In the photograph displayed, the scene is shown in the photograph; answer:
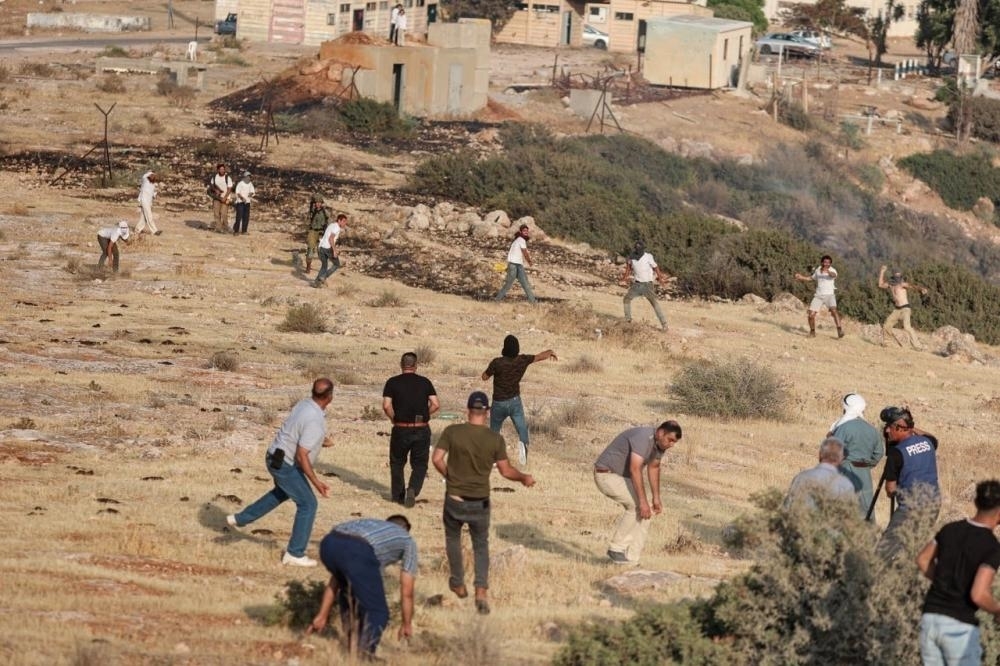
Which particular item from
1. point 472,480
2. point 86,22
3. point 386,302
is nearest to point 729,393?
point 386,302

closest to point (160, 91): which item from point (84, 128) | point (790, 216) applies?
point (84, 128)

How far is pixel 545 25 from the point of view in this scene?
8244 cm

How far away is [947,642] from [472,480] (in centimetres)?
380

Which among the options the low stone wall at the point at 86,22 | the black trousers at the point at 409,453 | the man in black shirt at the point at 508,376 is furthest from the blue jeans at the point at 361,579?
the low stone wall at the point at 86,22

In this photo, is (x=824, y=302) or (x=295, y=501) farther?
(x=824, y=302)

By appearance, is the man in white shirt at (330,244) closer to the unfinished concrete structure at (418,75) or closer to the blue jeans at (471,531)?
the blue jeans at (471,531)

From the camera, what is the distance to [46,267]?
96.1ft

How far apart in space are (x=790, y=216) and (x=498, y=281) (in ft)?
65.5

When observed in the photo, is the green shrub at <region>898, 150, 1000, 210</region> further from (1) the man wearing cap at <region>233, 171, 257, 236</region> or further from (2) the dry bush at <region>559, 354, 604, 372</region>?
(2) the dry bush at <region>559, 354, 604, 372</region>

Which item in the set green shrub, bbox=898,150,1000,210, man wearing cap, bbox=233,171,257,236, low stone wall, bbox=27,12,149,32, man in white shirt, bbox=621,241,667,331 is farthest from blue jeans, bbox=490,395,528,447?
low stone wall, bbox=27,12,149,32

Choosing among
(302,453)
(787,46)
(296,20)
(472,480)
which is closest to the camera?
(472,480)

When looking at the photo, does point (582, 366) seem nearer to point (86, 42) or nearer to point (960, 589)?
Answer: point (960, 589)

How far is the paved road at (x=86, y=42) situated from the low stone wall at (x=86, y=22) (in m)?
2.31

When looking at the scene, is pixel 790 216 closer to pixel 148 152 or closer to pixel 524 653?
pixel 148 152
